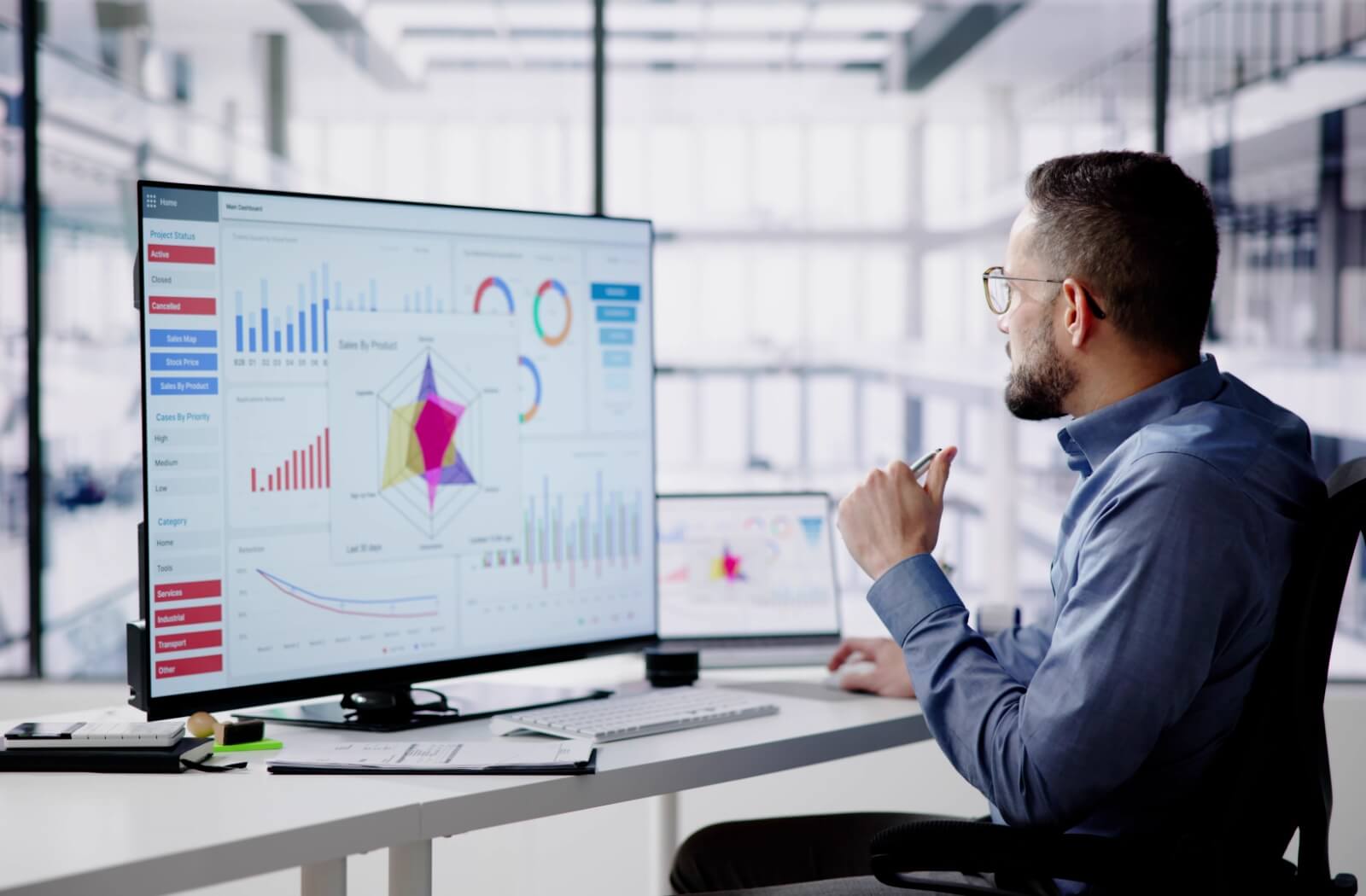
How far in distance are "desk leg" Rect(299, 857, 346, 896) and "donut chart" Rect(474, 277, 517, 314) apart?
79cm

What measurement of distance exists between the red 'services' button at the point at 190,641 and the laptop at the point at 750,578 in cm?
86

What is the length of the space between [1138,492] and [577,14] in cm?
244

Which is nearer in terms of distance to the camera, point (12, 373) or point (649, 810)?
point (649, 810)

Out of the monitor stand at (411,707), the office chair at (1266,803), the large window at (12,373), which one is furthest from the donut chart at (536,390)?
the large window at (12,373)

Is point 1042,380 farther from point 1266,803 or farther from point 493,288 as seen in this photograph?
point 493,288

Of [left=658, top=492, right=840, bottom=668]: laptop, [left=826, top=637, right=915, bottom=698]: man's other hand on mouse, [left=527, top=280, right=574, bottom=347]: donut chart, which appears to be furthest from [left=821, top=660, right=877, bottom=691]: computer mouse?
[left=527, top=280, right=574, bottom=347]: donut chart

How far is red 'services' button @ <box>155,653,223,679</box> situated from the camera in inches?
58.6

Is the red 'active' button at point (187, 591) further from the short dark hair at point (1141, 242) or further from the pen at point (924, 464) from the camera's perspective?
the short dark hair at point (1141, 242)

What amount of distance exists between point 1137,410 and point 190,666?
1.23 metres

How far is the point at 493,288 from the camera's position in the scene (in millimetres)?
1781

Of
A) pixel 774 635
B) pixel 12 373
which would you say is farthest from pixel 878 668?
pixel 12 373

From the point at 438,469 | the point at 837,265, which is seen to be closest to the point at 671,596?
the point at 438,469

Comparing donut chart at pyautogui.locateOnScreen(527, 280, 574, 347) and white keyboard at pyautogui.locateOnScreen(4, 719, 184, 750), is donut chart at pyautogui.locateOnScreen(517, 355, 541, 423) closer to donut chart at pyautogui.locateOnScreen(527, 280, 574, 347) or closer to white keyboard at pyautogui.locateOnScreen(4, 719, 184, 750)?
donut chart at pyautogui.locateOnScreen(527, 280, 574, 347)

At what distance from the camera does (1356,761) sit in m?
2.91
